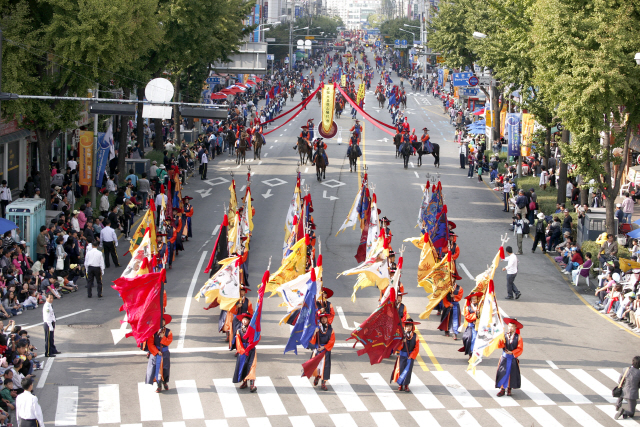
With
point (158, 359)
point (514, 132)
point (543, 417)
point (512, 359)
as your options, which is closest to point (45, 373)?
point (158, 359)

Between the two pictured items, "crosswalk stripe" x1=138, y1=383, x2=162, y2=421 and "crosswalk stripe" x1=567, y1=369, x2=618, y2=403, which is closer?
"crosswalk stripe" x1=138, y1=383, x2=162, y2=421

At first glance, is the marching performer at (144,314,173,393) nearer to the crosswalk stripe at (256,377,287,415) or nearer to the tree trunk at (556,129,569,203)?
the crosswalk stripe at (256,377,287,415)

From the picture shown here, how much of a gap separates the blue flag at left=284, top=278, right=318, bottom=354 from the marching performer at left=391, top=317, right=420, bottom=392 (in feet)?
5.70

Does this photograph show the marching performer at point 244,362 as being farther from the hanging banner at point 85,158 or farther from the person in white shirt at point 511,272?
the hanging banner at point 85,158

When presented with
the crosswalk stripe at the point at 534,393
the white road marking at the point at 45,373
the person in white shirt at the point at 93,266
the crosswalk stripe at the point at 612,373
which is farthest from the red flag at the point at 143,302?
the crosswalk stripe at the point at 612,373

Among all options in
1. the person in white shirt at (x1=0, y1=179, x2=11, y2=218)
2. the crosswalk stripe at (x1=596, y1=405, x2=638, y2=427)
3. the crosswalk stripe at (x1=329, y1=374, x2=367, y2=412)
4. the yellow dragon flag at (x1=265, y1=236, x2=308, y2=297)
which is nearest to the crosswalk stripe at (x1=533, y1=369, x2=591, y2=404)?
the crosswalk stripe at (x1=596, y1=405, x2=638, y2=427)

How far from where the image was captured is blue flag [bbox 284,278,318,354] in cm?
1572

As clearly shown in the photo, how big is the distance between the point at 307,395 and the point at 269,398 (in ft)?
2.39

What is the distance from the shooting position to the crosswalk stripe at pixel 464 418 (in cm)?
1395

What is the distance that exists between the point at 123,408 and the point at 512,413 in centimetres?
692

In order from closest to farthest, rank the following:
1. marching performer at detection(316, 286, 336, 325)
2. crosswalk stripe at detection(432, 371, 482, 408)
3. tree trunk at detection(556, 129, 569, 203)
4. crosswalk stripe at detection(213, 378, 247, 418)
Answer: crosswalk stripe at detection(213, 378, 247, 418), crosswalk stripe at detection(432, 371, 482, 408), marching performer at detection(316, 286, 336, 325), tree trunk at detection(556, 129, 569, 203)

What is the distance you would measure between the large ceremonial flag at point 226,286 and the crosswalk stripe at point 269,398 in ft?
5.93

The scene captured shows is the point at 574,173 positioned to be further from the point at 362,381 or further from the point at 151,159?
the point at 151,159

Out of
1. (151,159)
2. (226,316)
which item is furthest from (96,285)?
(151,159)
